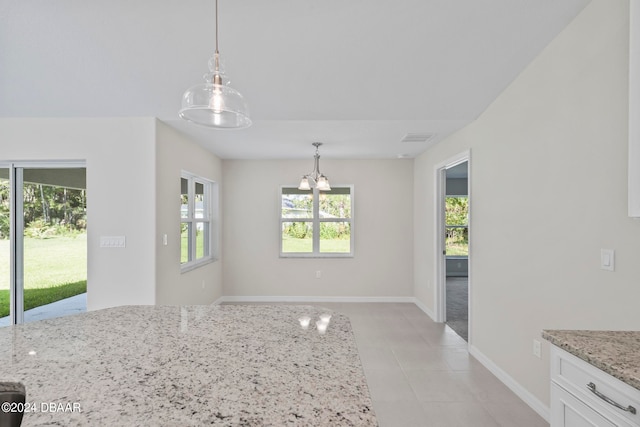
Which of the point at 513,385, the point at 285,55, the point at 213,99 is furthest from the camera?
the point at 513,385

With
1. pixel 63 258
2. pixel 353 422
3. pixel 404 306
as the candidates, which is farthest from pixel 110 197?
pixel 404 306

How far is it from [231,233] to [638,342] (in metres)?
5.21

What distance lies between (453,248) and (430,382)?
19.2 ft

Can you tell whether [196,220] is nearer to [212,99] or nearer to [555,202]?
[212,99]

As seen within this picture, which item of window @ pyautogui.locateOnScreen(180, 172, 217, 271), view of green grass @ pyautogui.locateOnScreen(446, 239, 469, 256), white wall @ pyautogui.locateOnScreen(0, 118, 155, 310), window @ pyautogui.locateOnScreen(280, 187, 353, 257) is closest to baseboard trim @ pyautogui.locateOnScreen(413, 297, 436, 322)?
window @ pyautogui.locateOnScreen(280, 187, 353, 257)

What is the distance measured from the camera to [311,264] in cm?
576

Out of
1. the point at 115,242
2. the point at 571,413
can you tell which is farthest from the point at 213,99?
the point at 115,242

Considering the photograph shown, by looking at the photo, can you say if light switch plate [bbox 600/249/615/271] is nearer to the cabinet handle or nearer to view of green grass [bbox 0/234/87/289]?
the cabinet handle

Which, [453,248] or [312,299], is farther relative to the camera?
[453,248]

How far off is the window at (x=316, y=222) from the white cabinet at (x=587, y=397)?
172 inches

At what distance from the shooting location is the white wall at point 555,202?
1848 mm

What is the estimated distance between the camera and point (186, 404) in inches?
31.5

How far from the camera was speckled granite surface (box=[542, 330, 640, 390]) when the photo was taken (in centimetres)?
116

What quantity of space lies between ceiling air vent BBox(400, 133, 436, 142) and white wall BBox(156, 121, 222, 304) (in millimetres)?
2761
